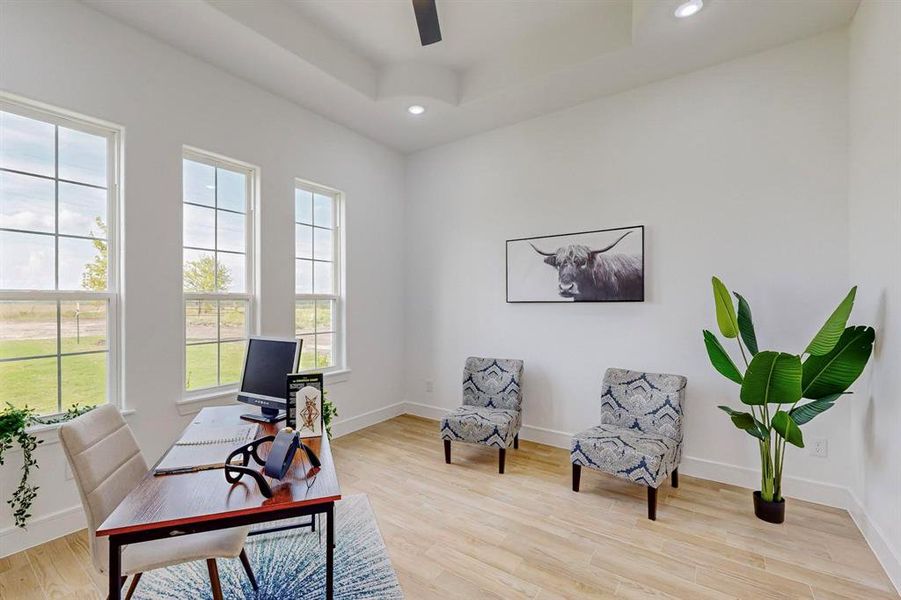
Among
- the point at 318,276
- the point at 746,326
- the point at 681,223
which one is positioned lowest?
the point at 746,326

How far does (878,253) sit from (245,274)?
425 cm

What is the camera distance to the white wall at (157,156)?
2.37 metres

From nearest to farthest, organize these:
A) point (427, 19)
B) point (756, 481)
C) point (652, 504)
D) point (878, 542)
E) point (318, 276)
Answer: point (427, 19)
point (878, 542)
point (652, 504)
point (756, 481)
point (318, 276)

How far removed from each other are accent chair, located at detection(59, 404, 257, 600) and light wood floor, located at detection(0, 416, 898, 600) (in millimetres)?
815

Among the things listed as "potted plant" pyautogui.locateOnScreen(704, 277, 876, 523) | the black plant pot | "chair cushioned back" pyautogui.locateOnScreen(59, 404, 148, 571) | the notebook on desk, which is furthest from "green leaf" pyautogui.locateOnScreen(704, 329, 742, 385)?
"chair cushioned back" pyautogui.locateOnScreen(59, 404, 148, 571)

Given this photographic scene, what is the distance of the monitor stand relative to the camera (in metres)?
2.27

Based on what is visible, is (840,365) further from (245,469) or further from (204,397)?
(204,397)

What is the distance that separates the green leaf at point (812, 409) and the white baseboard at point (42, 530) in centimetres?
434

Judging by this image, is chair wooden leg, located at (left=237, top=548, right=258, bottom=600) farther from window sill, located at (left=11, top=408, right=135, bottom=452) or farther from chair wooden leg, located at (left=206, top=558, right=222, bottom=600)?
window sill, located at (left=11, top=408, right=135, bottom=452)

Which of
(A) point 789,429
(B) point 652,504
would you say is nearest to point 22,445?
(B) point 652,504

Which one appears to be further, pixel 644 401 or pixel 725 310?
pixel 644 401

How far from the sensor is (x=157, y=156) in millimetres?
2855

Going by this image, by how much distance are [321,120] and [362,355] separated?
94.7 inches

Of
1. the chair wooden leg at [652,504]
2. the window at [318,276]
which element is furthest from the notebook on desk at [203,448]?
the chair wooden leg at [652,504]
